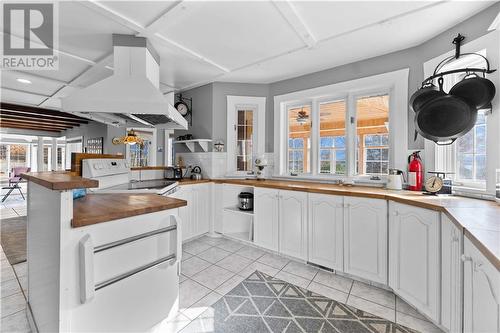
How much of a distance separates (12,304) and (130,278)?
58.4 inches

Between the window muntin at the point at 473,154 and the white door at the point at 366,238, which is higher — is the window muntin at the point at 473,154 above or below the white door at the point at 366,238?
above

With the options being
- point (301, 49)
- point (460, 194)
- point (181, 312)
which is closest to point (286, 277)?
point (181, 312)

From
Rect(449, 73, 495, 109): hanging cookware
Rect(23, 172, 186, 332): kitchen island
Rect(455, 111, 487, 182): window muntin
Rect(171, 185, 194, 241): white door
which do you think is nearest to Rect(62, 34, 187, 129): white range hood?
Rect(23, 172, 186, 332): kitchen island

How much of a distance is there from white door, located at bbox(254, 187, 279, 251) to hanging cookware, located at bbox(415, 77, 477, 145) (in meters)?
1.60

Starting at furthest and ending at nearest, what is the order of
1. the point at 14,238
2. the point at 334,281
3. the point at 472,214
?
the point at 14,238
the point at 334,281
the point at 472,214

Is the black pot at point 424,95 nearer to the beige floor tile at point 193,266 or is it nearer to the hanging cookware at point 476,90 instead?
the hanging cookware at point 476,90

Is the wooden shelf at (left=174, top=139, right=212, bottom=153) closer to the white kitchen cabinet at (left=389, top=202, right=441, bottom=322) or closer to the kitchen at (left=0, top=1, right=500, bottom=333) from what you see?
the kitchen at (left=0, top=1, right=500, bottom=333)

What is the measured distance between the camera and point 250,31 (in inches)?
82.9

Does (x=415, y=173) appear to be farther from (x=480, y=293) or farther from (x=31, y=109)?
(x=31, y=109)

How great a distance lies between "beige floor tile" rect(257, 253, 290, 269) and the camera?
2493mm

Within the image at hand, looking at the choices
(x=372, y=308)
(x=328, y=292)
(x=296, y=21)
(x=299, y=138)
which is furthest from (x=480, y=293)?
(x=299, y=138)

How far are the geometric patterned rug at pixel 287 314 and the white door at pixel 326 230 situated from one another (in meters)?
0.47

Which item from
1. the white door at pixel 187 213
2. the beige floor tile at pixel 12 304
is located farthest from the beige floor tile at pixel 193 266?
the beige floor tile at pixel 12 304

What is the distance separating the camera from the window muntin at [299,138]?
3.24 meters
